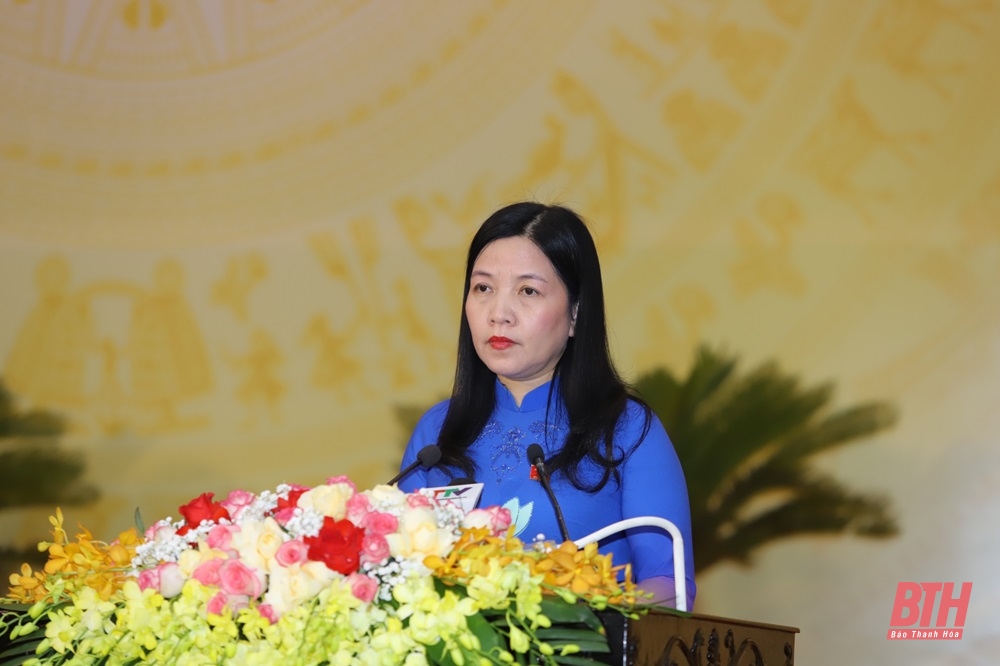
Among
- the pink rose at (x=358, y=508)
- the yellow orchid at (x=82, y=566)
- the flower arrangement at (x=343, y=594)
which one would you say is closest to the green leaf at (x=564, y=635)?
the flower arrangement at (x=343, y=594)

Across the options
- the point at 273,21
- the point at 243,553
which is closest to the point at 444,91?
the point at 273,21

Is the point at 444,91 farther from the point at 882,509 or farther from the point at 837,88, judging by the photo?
the point at 882,509

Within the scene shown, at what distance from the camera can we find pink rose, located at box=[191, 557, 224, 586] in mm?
1382

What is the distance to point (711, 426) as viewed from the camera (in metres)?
5.50

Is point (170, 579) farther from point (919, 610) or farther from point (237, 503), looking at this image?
point (919, 610)

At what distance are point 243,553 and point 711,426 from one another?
4295 mm

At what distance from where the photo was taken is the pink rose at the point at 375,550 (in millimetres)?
1343

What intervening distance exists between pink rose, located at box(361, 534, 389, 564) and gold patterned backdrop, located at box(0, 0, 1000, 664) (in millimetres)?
4384

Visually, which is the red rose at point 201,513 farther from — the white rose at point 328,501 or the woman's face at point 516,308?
the woman's face at point 516,308

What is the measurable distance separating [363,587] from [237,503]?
330 millimetres

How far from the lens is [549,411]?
2.31 meters

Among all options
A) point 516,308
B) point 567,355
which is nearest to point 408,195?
point 567,355

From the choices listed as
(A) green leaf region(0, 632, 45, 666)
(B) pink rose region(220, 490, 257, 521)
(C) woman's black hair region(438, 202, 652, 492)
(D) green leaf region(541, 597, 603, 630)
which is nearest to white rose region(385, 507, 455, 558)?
(D) green leaf region(541, 597, 603, 630)

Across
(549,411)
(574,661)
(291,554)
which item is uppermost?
(549,411)
